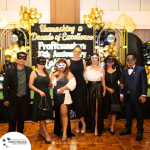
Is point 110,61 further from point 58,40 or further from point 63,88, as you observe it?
point 58,40

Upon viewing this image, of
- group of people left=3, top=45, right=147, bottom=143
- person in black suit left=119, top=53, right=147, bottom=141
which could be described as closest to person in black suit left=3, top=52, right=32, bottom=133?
group of people left=3, top=45, right=147, bottom=143

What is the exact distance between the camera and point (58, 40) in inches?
180

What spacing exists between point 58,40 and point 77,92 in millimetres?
2055

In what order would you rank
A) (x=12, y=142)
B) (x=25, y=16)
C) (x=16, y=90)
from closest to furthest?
(x=12, y=142) < (x=16, y=90) < (x=25, y=16)

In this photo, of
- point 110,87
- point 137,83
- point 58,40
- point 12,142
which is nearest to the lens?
point 12,142

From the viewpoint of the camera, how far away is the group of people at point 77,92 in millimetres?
2679

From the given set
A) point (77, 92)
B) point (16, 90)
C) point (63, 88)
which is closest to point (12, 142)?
point (16, 90)

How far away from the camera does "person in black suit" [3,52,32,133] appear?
8.64 feet

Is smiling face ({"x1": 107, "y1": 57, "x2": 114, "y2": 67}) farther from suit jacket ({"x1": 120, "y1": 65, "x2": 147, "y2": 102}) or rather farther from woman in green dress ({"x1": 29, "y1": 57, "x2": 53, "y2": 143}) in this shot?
woman in green dress ({"x1": 29, "y1": 57, "x2": 53, "y2": 143})

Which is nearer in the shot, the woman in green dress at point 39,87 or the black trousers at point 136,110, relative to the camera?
the woman in green dress at point 39,87

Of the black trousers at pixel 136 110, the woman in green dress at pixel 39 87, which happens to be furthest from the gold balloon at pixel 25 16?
the black trousers at pixel 136 110

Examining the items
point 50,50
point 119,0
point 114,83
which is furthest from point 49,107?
point 119,0

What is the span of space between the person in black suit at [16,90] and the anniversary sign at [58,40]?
6.07 ft

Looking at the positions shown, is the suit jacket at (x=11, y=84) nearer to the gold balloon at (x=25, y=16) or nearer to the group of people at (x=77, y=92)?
the group of people at (x=77, y=92)
